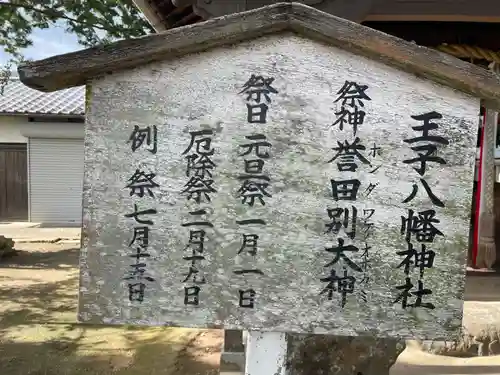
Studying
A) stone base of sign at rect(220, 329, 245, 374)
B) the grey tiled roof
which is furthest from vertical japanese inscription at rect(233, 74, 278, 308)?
the grey tiled roof

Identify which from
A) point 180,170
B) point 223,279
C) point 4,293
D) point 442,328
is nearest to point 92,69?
point 180,170

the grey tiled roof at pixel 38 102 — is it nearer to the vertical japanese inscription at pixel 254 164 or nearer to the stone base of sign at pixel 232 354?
the stone base of sign at pixel 232 354

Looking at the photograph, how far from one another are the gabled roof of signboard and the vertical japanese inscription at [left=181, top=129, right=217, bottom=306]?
0.97ft

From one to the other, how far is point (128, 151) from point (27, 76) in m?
0.39

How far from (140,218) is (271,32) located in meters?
0.74

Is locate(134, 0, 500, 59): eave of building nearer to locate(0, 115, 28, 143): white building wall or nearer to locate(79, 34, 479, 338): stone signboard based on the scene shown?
locate(79, 34, 479, 338): stone signboard

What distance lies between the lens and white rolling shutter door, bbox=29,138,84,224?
14438 millimetres

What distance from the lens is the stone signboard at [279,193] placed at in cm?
163

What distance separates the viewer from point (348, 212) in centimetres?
165

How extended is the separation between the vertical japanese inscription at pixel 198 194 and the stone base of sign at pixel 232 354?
8.35 ft

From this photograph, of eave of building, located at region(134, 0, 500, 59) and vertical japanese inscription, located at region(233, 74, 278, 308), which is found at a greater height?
eave of building, located at region(134, 0, 500, 59)

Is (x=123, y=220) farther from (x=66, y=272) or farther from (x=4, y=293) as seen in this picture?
(x=66, y=272)

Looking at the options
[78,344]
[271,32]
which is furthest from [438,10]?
[78,344]

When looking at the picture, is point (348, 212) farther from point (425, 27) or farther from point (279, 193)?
point (425, 27)
